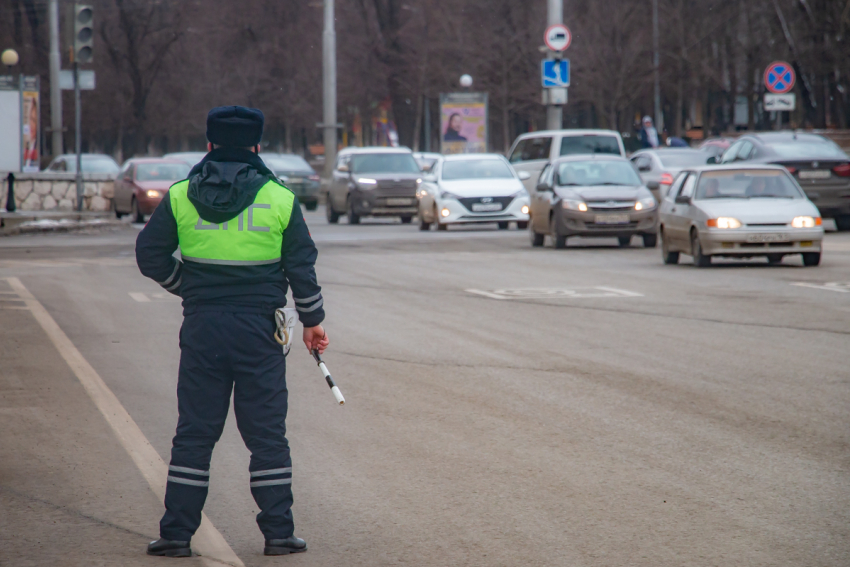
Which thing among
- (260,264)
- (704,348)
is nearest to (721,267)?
(704,348)

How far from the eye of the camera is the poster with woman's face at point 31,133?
115 feet

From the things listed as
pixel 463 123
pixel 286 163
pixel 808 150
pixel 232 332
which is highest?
pixel 463 123

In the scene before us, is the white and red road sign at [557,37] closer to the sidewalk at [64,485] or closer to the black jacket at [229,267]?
the sidewalk at [64,485]

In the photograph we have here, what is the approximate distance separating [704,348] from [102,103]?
68.9m

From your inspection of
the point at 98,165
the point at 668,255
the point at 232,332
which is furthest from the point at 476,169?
the point at 232,332

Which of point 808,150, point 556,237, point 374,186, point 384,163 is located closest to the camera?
point 556,237

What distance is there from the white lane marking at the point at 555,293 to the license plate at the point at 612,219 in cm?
661

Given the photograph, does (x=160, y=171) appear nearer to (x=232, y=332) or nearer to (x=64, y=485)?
(x=64, y=485)

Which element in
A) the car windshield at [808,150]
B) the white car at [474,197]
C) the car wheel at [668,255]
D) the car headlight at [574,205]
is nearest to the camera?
the car wheel at [668,255]

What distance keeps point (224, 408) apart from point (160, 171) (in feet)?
94.7

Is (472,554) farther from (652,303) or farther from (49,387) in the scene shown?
(652,303)

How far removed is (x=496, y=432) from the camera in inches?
287

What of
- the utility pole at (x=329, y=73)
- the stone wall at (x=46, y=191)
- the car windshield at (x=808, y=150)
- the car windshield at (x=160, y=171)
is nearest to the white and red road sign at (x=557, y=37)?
the car windshield at (x=808, y=150)

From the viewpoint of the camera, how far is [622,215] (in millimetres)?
21812
